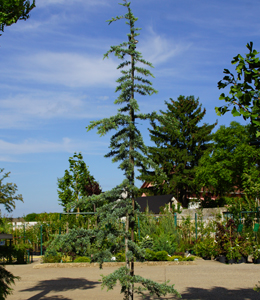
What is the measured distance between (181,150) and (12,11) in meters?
41.1

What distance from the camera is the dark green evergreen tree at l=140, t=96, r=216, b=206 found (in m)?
45.9

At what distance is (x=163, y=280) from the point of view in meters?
10.1

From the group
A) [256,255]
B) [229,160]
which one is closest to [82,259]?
[256,255]

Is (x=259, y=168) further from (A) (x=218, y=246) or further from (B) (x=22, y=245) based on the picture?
(B) (x=22, y=245)

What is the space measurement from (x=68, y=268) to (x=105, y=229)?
8895 mm

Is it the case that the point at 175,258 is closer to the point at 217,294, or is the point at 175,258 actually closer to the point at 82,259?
the point at 82,259

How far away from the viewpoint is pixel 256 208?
54.9 feet

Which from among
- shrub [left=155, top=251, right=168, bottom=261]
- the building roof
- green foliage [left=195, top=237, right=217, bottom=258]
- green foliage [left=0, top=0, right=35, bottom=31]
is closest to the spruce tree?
green foliage [left=0, top=0, right=35, bottom=31]

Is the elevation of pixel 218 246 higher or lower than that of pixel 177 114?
lower

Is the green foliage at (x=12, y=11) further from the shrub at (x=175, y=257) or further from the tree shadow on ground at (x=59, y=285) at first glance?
the shrub at (x=175, y=257)

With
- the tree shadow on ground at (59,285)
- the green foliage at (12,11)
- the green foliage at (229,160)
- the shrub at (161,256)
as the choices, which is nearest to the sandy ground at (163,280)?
the tree shadow on ground at (59,285)

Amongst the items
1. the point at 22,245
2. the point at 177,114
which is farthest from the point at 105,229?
the point at 177,114

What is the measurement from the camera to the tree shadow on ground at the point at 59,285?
8.54m

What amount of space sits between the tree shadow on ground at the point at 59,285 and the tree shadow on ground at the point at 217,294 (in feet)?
7.53
